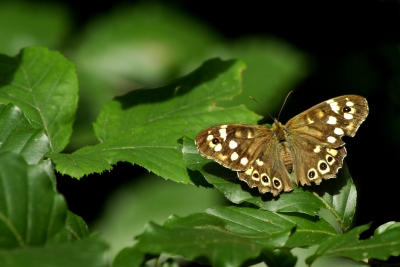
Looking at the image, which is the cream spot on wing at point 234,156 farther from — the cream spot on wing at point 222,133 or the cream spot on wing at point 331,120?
the cream spot on wing at point 331,120

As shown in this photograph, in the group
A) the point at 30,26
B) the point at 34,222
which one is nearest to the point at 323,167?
the point at 34,222

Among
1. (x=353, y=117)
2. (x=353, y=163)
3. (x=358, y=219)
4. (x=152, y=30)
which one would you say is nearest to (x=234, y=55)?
(x=152, y=30)

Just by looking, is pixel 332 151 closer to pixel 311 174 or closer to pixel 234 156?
pixel 311 174

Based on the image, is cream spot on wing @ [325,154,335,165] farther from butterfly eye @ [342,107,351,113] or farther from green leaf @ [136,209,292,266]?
green leaf @ [136,209,292,266]

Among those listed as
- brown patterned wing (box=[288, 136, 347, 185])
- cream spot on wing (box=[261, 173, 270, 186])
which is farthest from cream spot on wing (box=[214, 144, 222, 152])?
brown patterned wing (box=[288, 136, 347, 185])

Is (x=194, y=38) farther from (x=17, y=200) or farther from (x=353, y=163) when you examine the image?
(x=17, y=200)

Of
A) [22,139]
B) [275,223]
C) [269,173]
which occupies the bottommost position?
[275,223]
